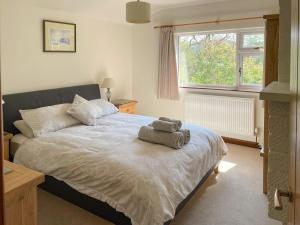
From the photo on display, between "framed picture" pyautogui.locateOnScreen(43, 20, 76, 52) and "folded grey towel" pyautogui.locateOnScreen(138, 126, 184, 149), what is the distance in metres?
2.08

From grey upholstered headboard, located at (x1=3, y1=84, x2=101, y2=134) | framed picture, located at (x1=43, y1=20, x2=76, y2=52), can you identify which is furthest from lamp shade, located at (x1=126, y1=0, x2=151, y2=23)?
grey upholstered headboard, located at (x1=3, y1=84, x2=101, y2=134)

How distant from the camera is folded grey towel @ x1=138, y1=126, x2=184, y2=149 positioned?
2.64m

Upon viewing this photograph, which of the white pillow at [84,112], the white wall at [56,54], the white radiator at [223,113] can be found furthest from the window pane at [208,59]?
the white pillow at [84,112]

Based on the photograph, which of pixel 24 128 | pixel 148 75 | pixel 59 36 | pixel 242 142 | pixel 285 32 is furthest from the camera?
pixel 148 75

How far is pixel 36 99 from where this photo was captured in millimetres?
3658

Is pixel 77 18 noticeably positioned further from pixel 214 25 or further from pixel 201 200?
pixel 201 200

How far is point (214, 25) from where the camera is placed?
4.54m

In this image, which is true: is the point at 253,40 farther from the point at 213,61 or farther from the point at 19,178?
the point at 19,178

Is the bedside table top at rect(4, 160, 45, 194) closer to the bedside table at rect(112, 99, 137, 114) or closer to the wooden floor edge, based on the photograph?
the bedside table at rect(112, 99, 137, 114)

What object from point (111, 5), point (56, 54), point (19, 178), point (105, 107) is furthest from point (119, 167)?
point (111, 5)

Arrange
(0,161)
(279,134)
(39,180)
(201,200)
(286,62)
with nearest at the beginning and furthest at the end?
(0,161) < (39,180) < (279,134) < (286,62) < (201,200)

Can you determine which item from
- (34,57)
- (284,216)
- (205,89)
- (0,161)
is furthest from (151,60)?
(0,161)

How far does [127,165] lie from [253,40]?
3215mm

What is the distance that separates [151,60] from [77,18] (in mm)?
1649
